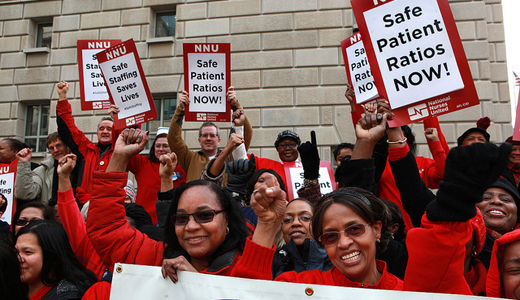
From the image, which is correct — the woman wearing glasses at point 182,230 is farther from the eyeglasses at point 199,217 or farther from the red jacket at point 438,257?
the red jacket at point 438,257

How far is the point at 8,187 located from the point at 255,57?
6.66 metres

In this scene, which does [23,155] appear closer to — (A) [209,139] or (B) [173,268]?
(A) [209,139]

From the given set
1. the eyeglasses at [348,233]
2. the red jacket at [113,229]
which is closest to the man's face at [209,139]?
the red jacket at [113,229]

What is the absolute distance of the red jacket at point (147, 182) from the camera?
5180mm

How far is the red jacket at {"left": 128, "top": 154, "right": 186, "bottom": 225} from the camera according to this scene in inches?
204

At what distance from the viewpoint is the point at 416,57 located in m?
3.17

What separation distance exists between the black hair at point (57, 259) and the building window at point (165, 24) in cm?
955

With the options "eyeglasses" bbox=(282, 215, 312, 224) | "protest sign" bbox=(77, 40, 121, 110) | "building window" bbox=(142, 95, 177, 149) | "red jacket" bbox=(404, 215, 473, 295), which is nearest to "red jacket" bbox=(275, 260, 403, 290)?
"red jacket" bbox=(404, 215, 473, 295)

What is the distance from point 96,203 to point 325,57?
8.33 m

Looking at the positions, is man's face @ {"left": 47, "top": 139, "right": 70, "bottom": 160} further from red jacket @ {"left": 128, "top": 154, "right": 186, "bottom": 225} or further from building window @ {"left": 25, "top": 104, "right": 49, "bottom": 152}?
building window @ {"left": 25, "top": 104, "right": 49, "bottom": 152}

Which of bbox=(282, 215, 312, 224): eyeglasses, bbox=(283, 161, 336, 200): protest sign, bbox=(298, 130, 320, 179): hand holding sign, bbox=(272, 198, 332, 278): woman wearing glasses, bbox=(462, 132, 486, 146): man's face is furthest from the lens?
bbox=(283, 161, 336, 200): protest sign

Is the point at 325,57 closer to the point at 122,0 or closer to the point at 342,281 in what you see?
the point at 122,0

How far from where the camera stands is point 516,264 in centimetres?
194

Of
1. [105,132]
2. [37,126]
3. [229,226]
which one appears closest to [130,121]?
[105,132]
